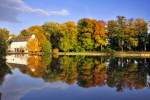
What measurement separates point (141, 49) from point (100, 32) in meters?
12.7

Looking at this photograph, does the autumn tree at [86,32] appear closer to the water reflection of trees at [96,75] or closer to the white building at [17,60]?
the white building at [17,60]

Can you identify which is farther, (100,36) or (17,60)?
(100,36)

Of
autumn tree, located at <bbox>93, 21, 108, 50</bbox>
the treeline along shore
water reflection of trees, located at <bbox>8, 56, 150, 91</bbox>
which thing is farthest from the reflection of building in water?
autumn tree, located at <bbox>93, 21, 108, 50</bbox>

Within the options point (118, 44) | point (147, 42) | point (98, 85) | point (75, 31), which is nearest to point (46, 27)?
point (75, 31)

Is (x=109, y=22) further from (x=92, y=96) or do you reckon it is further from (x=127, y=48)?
(x=92, y=96)

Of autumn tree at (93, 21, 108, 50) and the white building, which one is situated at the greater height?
autumn tree at (93, 21, 108, 50)

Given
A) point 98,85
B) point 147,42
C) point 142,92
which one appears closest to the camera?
point 142,92

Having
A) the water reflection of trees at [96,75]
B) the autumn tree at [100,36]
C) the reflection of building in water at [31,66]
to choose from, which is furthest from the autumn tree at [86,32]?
the water reflection of trees at [96,75]

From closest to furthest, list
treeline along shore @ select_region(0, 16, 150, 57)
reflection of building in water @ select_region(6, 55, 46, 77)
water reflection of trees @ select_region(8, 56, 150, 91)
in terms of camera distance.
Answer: water reflection of trees @ select_region(8, 56, 150, 91) → reflection of building in water @ select_region(6, 55, 46, 77) → treeline along shore @ select_region(0, 16, 150, 57)

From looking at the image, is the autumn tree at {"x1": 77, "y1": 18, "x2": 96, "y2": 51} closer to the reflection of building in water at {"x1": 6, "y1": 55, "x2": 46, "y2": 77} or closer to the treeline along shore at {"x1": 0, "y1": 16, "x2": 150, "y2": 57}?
the treeline along shore at {"x1": 0, "y1": 16, "x2": 150, "y2": 57}

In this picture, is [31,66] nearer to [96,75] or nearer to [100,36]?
[96,75]

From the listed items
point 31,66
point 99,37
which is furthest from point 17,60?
point 99,37

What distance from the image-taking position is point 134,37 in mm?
88000

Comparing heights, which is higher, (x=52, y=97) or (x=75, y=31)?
(x=75, y=31)
